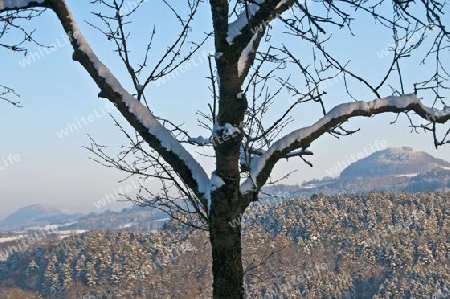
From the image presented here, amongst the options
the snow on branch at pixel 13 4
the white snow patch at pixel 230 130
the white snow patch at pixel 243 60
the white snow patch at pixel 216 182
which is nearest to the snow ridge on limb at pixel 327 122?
the white snow patch at pixel 216 182

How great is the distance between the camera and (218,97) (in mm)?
3135

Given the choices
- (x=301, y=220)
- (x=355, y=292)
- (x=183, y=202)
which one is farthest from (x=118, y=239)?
(x=183, y=202)

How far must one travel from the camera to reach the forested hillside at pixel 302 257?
8538 cm

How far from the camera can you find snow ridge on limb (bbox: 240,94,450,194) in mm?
3209

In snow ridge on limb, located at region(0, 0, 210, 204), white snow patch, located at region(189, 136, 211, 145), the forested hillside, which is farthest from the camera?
the forested hillside

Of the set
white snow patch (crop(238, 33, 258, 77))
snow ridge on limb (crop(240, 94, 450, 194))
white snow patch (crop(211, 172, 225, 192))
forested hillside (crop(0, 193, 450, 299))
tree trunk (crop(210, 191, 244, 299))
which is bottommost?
forested hillside (crop(0, 193, 450, 299))

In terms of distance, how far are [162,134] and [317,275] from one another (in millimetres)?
93139

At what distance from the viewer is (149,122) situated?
314 cm

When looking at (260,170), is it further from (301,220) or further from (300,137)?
(301,220)

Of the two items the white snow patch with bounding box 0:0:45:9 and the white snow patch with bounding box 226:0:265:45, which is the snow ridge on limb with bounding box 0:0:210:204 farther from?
the white snow patch with bounding box 226:0:265:45

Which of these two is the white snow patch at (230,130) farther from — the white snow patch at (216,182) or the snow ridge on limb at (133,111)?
the snow ridge on limb at (133,111)

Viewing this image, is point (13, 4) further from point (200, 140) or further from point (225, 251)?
point (225, 251)

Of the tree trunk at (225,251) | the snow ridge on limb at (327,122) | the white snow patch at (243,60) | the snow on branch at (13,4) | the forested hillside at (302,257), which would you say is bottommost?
the forested hillside at (302,257)

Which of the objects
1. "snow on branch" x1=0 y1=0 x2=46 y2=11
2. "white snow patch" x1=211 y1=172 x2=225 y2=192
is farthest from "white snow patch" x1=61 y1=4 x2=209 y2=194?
"snow on branch" x1=0 y1=0 x2=46 y2=11
